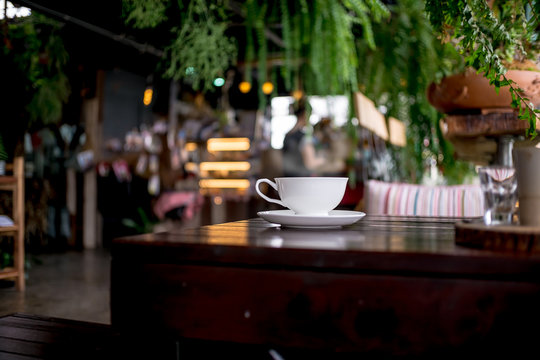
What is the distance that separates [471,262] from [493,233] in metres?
0.08

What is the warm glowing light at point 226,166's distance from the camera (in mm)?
6434

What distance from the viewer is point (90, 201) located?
5820 millimetres

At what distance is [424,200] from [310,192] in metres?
1.18

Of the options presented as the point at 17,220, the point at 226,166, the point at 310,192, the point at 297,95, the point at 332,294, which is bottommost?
the point at 17,220

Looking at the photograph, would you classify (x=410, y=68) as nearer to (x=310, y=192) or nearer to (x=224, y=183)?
(x=310, y=192)

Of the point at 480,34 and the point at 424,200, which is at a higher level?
the point at 480,34

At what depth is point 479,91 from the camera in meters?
1.28

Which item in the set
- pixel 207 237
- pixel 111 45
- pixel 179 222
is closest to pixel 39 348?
pixel 207 237

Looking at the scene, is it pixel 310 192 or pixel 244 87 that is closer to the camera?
pixel 310 192

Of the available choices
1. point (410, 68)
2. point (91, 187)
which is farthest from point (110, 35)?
point (91, 187)

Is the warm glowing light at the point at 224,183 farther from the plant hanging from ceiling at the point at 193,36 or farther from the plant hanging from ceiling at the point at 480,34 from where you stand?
the plant hanging from ceiling at the point at 480,34

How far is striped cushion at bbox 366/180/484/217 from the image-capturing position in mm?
1857

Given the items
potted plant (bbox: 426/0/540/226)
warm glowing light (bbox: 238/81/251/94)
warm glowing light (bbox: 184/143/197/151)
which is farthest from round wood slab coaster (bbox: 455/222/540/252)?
warm glowing light (bbox: 238/81/251/94)

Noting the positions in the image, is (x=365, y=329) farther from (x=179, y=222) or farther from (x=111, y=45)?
(x=179, y=222)
